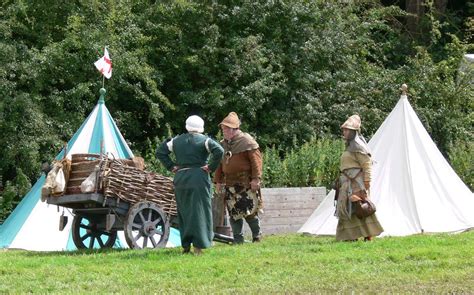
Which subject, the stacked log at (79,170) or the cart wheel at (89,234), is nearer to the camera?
the stacked log at (79,170)

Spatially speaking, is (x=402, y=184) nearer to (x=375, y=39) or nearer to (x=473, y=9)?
(x=375, y=39)

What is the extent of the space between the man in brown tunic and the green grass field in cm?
83

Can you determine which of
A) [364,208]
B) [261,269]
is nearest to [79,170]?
→ [261,269]

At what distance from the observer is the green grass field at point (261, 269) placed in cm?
980

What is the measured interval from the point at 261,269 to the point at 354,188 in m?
3.08

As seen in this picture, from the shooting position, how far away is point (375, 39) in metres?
26.3

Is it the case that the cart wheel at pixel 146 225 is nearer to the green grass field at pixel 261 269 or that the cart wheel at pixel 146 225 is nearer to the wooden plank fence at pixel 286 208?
the green grass field at pixel 261 269

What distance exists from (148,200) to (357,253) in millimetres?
3081

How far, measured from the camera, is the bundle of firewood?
12945 mm

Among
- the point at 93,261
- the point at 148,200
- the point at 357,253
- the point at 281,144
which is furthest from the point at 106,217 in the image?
the point at 281,144

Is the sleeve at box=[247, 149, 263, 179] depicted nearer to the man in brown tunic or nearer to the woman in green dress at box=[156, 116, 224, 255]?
the man in brown tunic

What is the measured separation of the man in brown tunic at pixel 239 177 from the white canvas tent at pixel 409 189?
76.3 inches

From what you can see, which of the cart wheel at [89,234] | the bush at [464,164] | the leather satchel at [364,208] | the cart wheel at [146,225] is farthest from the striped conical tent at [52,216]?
the bush at [464,164]

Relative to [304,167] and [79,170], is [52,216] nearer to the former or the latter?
[79,170]
